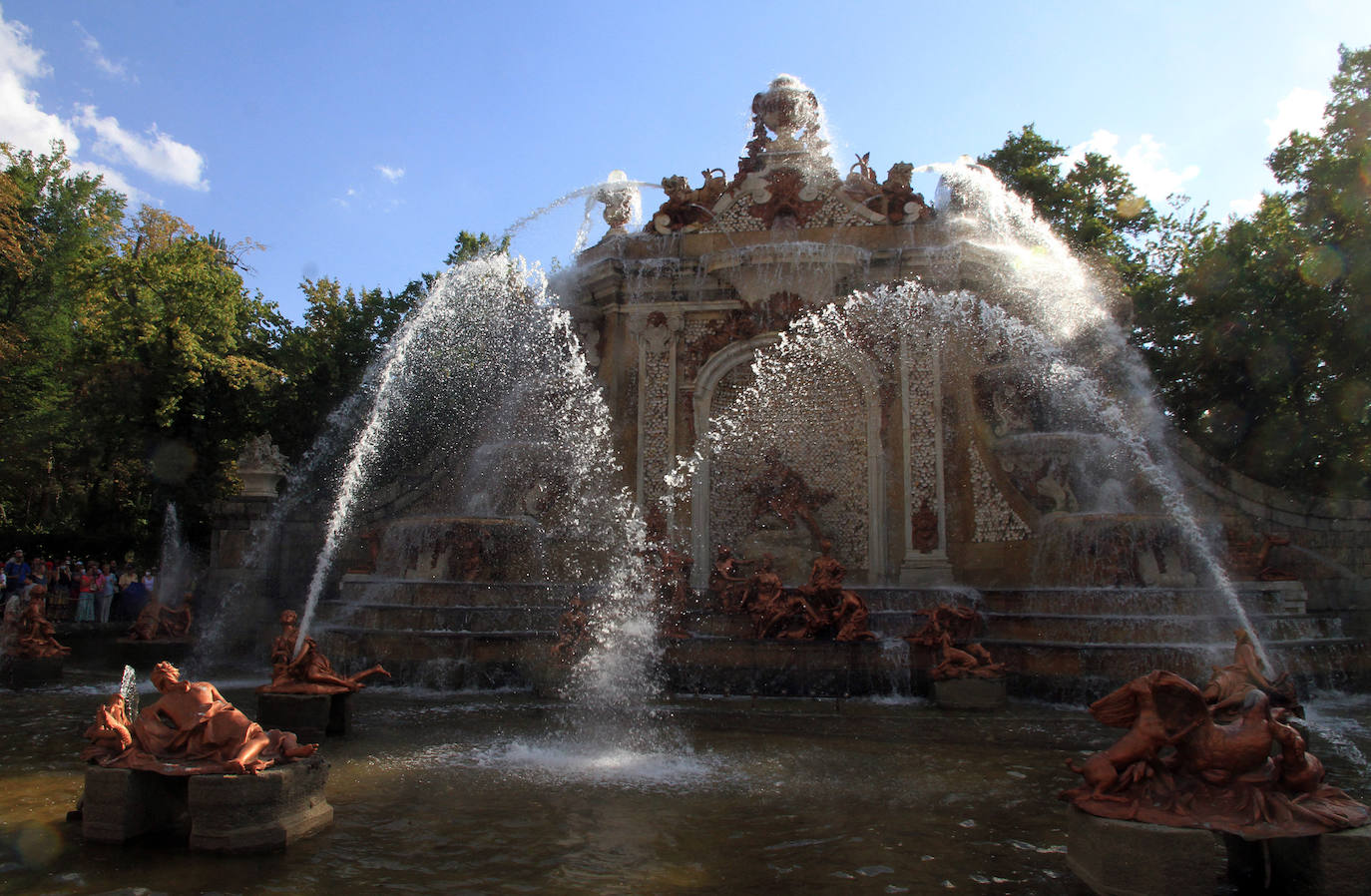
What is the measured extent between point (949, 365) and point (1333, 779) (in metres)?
9.19

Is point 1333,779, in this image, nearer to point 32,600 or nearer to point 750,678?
point 750,678

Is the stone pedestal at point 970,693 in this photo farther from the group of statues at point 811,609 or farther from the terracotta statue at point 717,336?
the terracotta statue at point 717,336

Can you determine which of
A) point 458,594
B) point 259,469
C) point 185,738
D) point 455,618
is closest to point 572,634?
point 455,618

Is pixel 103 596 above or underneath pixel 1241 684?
above

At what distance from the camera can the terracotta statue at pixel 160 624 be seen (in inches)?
518

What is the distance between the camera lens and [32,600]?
11.6 meters

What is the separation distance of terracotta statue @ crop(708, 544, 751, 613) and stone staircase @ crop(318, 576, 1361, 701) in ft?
0.90

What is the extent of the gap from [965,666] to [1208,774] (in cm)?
556

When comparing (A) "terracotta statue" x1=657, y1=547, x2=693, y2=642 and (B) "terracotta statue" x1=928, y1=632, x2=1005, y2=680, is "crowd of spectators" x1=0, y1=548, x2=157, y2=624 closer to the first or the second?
(A) "terracotta statue" x1=657, y1=547, x2=693, y2=642

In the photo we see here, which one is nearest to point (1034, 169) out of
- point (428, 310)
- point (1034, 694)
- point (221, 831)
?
point (428, 310)

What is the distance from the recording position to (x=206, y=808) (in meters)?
4.68

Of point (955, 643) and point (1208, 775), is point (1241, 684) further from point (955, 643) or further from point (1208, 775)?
point (955, 643)

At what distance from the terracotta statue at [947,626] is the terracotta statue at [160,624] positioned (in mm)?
10144

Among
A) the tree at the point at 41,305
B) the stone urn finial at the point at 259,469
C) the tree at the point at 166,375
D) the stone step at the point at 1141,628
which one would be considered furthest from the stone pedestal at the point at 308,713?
the tree at the point at 41,305
